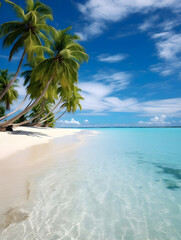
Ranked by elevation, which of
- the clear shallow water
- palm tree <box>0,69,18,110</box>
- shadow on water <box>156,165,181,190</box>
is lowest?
shadow on water <box>156,165,181,190</box>

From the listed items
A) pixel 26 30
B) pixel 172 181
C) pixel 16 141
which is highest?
pixel 26 30

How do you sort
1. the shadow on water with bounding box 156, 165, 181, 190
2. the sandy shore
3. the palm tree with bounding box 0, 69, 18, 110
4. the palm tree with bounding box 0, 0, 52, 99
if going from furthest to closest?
1. the palm tree with bounding box 0, 69, 18, 110
2. the palm tree with bounding box 0, 0, 52, 99
3. the sandy shore
4. the shadow on water with bounding box 156, 165, 181, 190

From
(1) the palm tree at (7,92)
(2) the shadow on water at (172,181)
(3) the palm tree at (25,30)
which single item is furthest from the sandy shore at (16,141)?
(1) the palm tree at (7,92)

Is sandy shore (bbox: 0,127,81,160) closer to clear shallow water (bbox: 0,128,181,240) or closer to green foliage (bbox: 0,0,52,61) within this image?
clear shallow water (bbox: 0,128,181,240)

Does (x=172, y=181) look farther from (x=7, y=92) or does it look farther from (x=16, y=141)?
(x=7, y=92)

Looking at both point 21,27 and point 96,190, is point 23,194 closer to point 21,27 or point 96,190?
point 96,190

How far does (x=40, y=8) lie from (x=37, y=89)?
8.04m

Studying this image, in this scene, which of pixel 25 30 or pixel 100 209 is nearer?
pixel 100 209

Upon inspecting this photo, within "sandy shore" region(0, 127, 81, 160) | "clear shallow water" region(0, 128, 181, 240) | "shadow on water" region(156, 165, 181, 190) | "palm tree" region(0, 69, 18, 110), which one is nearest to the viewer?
"clear shallow water" region(0, 128, 181, 240)

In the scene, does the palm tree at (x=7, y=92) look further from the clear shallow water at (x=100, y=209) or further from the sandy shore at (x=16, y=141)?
the clear shallow water at (x=100, y=209)

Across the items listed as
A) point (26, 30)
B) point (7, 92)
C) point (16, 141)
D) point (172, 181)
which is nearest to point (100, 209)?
point (172, 181)

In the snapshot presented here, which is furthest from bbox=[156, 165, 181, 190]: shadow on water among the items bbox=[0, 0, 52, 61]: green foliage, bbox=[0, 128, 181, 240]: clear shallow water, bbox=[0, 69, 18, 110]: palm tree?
bbox=[0, 69, 18, 110]: palm tree

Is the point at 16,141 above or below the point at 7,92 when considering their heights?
below

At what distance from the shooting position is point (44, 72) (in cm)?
1413
